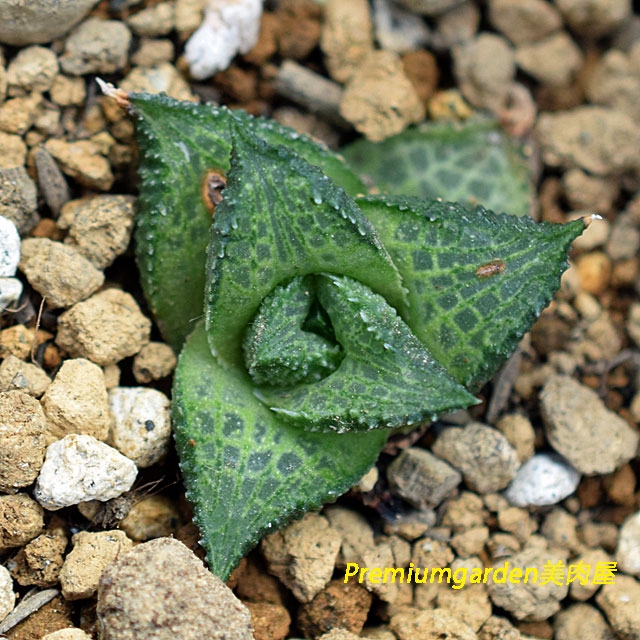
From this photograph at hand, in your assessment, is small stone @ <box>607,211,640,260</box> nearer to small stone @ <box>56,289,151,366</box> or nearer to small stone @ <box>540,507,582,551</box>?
small stone @ <box>540,507,582,551</box>

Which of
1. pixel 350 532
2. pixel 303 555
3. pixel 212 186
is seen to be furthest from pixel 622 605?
pixel 212 186

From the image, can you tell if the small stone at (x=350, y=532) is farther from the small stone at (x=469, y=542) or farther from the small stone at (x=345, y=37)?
the small stone at (x=345, y=37)

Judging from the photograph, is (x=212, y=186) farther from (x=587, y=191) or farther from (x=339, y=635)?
(x=587, y=191)

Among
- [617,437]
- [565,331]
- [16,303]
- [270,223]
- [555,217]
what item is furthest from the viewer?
[555,217]

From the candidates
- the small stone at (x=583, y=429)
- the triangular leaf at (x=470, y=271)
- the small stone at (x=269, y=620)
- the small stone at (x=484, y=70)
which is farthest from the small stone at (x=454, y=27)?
the small stone at (x=269, y=620)

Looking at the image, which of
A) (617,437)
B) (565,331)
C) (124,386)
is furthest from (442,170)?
(124,386)

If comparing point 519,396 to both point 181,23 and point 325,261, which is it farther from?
point 181,23
